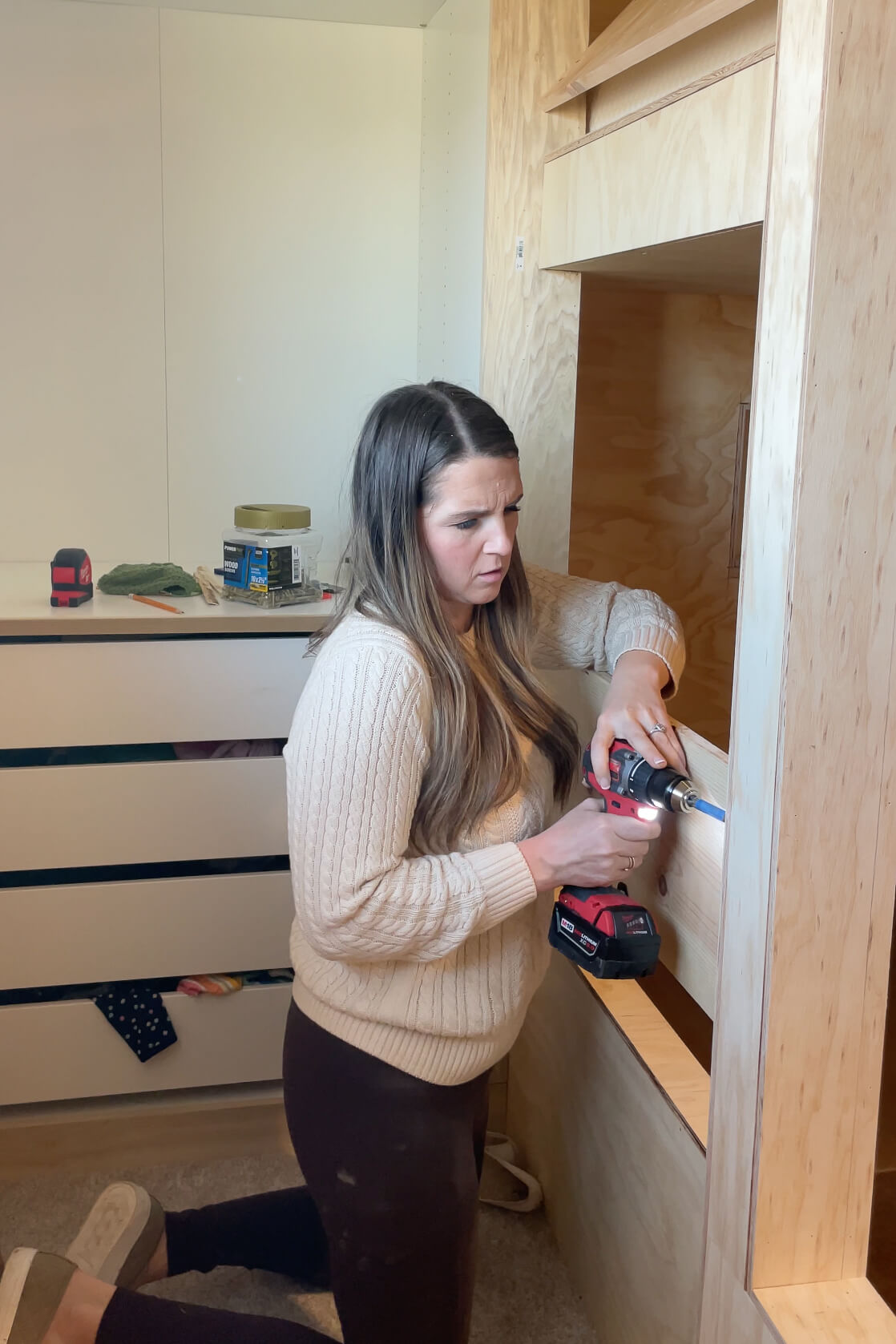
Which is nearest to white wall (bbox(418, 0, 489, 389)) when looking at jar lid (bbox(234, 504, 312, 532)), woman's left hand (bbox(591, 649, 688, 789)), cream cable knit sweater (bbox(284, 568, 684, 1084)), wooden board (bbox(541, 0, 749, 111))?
wooden board (bbox(541, 0, 749, 111))

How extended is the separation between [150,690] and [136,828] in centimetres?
23

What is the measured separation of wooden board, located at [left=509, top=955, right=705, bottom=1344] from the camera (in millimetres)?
1292

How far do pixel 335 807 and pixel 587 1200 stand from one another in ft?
2.73

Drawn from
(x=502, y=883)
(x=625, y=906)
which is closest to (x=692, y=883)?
(x=625, y=906)

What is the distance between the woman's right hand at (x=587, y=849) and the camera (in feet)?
3.84

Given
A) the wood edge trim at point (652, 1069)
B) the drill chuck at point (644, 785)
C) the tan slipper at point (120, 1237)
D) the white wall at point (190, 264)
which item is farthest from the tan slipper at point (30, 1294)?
the white wall at point (190, 264)

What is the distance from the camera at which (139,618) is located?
5.82 feet

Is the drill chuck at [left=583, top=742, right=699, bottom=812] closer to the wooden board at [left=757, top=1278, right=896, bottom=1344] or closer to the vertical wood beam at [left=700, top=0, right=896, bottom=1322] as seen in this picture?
the vertical wood beam at [left=700, top=0, right=896, bottom=1322]

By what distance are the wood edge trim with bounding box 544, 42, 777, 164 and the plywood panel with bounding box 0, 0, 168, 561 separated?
924 mm

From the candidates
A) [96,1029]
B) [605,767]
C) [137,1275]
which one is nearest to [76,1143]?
[96,1029]

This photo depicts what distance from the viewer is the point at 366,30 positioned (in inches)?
84.1

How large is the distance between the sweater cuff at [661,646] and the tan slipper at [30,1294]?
3.15 feet

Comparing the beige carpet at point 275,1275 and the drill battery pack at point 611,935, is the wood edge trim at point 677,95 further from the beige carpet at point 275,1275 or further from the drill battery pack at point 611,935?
the beige carpet at point 275,1275

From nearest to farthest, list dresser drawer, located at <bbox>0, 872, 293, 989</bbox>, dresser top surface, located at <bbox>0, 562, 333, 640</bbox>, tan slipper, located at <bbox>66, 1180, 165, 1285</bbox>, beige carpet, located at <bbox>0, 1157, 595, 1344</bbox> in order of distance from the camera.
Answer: tan slipper, located at <bbox>66, 1180, 165, 1285</bbox> → beige carpet, located at <bbox>0, 1157, 595, 1344</bbox> → dresser top surface, located at <bbox>0, 562, 333, 640</bbox> → dresser drawer, located at <bbox>0, 872, 293, 989</bbox>
